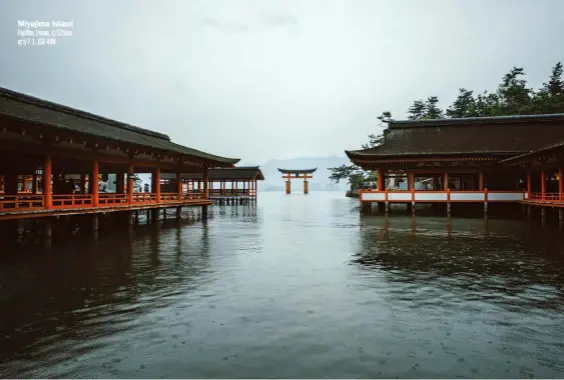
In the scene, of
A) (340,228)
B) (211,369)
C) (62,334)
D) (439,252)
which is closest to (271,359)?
(211,369)

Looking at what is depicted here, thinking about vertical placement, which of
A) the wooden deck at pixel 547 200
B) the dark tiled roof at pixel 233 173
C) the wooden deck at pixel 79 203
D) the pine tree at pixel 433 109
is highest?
the pine tree at pixel 433 109

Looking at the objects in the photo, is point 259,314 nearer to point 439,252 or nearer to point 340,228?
point 439,252

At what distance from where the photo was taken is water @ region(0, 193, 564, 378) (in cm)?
547

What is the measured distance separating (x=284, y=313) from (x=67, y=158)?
18.6 meters

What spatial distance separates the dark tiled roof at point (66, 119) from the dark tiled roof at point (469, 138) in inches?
616

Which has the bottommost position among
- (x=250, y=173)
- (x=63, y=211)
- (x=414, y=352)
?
(x=414, y=352)

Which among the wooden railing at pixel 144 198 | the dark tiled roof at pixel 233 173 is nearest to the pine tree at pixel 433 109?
the dark tiled roof at pixel 233 173

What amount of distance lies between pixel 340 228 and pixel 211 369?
18.0m

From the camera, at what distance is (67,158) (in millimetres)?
21266

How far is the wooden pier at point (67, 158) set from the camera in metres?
16.3

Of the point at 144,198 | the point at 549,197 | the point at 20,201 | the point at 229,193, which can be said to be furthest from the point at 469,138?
the point at 20,201

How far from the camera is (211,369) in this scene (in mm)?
5328

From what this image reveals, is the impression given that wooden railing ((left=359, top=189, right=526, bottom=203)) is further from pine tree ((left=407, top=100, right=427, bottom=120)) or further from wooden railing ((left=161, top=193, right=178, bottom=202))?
pine tree ((left=407, top=100, right=427, bottom=120))

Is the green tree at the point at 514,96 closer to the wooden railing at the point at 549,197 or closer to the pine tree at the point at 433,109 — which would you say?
the pine tree at the point at 433,109
